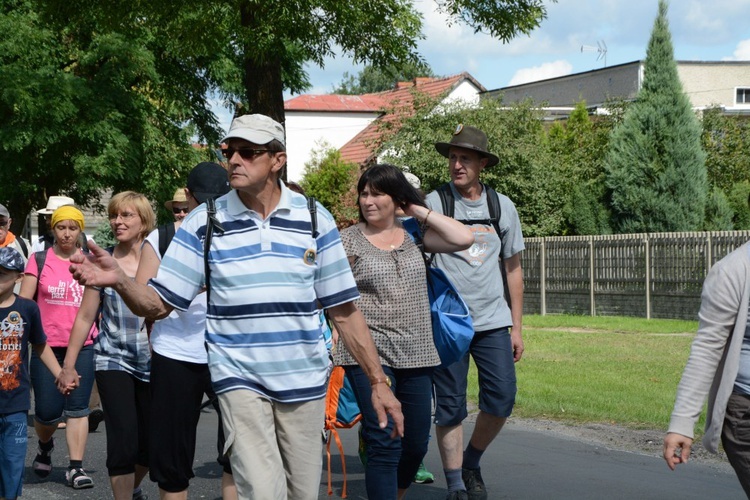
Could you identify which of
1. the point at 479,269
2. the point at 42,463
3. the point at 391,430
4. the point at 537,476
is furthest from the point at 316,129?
the point at 391,430

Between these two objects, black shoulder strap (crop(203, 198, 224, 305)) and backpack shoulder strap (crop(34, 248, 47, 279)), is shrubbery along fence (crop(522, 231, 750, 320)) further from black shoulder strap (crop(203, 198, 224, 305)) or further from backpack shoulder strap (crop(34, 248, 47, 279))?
black shoulder strap (crop(203, 198, 224, 305))

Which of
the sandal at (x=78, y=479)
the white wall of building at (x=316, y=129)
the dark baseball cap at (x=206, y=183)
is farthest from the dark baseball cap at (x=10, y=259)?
the white wall of building at (x=316, y=129)

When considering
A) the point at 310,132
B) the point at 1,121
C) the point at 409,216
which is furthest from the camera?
the point at 310,132

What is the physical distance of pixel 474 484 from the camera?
6988mm

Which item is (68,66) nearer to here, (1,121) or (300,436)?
(1,121)

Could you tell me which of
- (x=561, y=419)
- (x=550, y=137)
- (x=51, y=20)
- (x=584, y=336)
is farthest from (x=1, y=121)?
(x=550, y=137)

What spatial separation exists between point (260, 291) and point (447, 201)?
279cm

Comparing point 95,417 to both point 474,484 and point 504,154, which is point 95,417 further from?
point 504,154

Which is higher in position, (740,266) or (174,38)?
(174,38)

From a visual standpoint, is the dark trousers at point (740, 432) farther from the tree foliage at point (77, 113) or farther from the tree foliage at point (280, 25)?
the tree foliage at point (77, 113)

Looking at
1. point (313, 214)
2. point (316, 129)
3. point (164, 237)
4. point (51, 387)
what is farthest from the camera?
point (316, 129)

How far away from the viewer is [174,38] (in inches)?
571

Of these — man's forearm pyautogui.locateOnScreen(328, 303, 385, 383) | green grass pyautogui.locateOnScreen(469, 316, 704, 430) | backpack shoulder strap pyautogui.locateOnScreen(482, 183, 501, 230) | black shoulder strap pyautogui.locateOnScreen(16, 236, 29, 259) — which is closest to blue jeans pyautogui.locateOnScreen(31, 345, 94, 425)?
backpack shoulder strap pyautogui.locateOnScreen(482, 183, 501, 230)

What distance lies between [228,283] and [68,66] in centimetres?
2093
